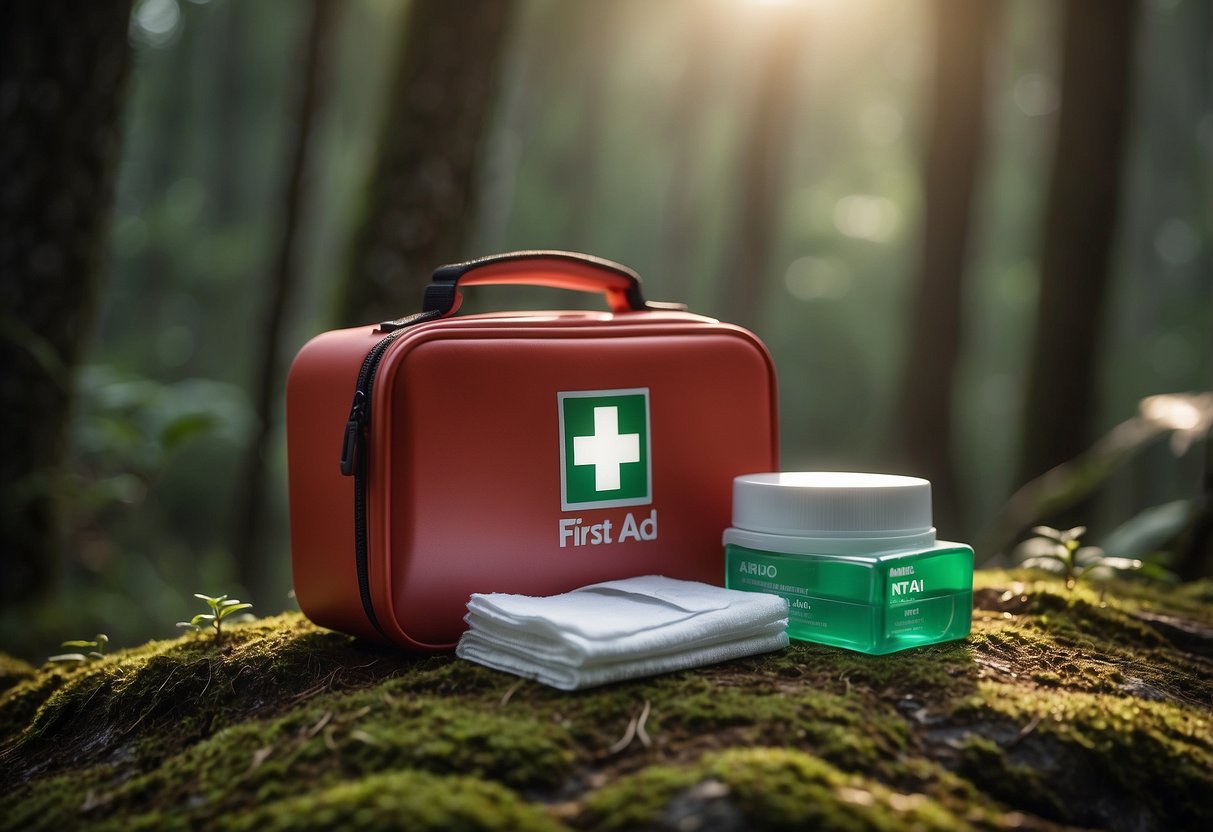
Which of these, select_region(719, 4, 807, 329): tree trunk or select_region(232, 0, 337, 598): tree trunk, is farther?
select_region(719, 4, 807, 329): tree trunk

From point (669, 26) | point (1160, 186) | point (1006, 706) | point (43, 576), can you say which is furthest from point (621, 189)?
point (1006, 706)

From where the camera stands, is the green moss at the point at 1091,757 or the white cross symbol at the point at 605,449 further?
the white cross symbol at the point at 605,449

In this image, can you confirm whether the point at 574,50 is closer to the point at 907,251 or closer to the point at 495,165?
the point at 907,251

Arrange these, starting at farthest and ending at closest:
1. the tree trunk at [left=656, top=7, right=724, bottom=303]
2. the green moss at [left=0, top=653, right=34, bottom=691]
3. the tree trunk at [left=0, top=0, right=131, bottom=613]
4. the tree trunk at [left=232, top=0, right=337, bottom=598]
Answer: the tree trunk at [left=656, top=7, right=724, bottom=303] → the tree trunk at [left=232, top=0, right=337, bottom=598] → the tree trunk at [left=0, top=0, right=131, bottom=613] → the green moss at [left=0, top=653, right=34, bottom=691]

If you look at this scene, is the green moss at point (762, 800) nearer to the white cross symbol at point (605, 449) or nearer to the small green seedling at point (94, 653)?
the white cross symbol at point (605, 449)

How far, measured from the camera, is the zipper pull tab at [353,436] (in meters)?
1.61

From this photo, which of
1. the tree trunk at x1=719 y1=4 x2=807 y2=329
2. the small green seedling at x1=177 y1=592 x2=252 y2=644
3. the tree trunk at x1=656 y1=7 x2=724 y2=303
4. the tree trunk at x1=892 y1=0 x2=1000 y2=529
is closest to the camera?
the small green seedling at x1=177 y1=592 x2=252 y2=644

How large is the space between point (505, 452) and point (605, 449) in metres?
0.20

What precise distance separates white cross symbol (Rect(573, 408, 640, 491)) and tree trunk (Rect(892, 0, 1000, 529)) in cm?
485

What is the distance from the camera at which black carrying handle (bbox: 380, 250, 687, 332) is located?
6.09 feet

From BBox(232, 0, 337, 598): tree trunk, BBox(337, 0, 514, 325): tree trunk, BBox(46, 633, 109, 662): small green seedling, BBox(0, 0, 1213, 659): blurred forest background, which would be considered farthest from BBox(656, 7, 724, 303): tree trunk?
BBox(46, 633, 109, 662): small green seedling

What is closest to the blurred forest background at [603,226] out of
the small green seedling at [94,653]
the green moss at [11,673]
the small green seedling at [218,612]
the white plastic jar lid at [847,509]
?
the green moss at [11,673]

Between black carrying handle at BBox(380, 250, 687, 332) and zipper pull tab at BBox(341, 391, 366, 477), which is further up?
black carrying handle at BBox(380, 250, 687, 332)

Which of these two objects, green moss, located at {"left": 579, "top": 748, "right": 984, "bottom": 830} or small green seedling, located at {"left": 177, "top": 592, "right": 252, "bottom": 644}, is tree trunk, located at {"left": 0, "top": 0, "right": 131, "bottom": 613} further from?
green moss, located at {"left": 579, "top": 748, "right": 984, "bottom": 830}
